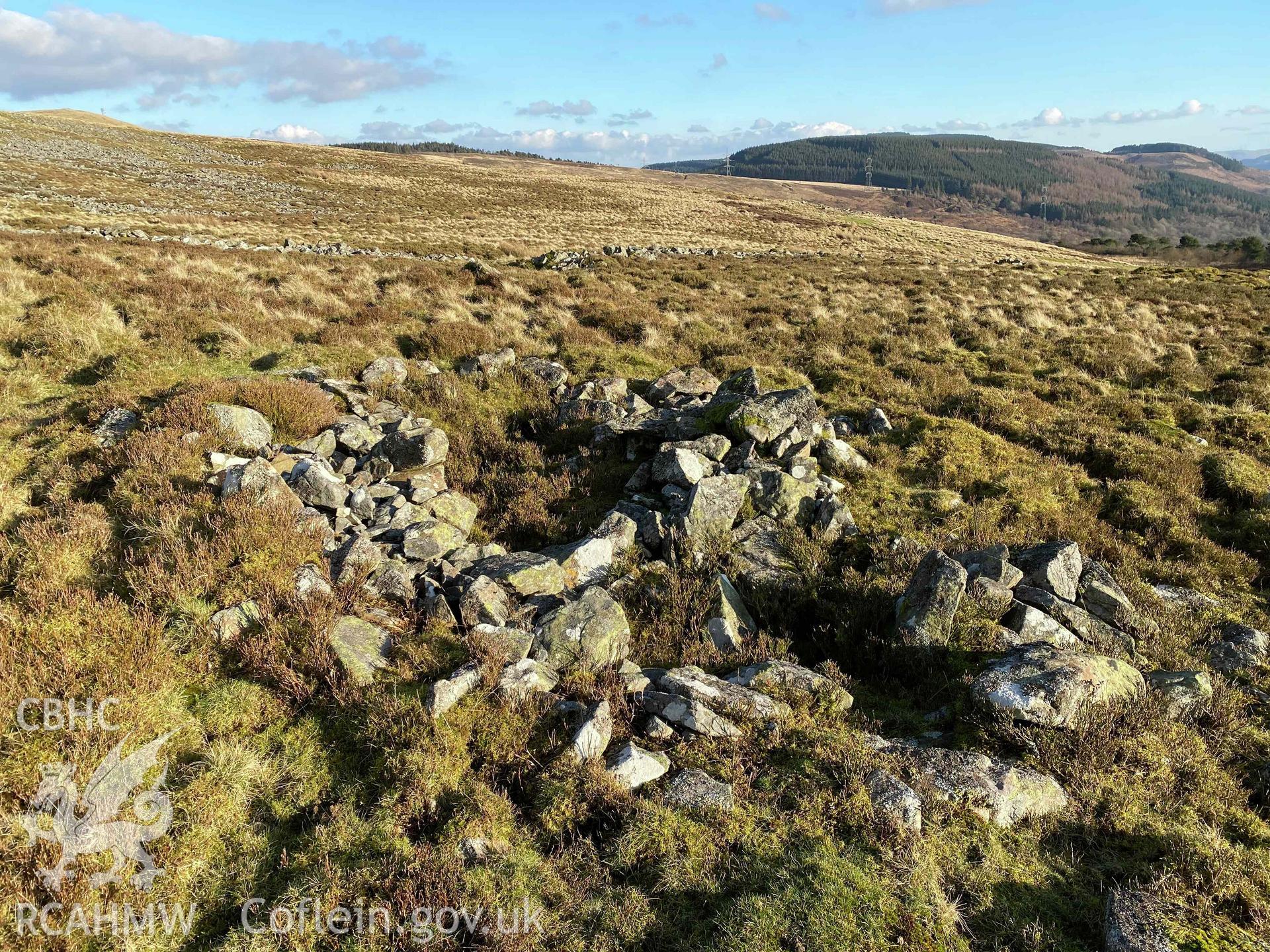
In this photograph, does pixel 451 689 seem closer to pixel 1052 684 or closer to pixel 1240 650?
pixel 1052 684

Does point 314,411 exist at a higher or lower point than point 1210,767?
higher

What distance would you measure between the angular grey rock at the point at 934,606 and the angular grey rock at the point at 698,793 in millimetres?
2445

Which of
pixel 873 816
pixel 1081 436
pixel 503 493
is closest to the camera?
pixel 873 816

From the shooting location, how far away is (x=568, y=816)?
3.69 meters

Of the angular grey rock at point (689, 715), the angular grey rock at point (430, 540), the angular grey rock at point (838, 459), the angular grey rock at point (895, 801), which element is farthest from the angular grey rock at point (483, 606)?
the angular grey rock at point (838, 459)

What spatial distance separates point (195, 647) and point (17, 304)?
13258 millimetres

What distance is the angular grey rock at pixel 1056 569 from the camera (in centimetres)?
597

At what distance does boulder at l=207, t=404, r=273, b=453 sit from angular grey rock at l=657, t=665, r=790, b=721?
6.34 metres

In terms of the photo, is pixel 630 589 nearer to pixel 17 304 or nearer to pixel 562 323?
pixel 562 323

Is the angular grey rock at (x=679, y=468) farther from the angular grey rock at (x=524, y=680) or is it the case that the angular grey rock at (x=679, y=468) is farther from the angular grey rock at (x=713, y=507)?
the angular grey rock at (x=524, y=680)

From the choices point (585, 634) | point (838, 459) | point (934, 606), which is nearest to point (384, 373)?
point (585, 634)

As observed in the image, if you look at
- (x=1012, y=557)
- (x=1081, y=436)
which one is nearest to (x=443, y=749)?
(x=1012, y=557)

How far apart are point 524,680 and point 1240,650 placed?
664 centimetres

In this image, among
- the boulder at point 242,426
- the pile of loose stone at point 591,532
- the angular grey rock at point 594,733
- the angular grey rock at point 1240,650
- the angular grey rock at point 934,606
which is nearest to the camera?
the angular grey rock at point 594,733
